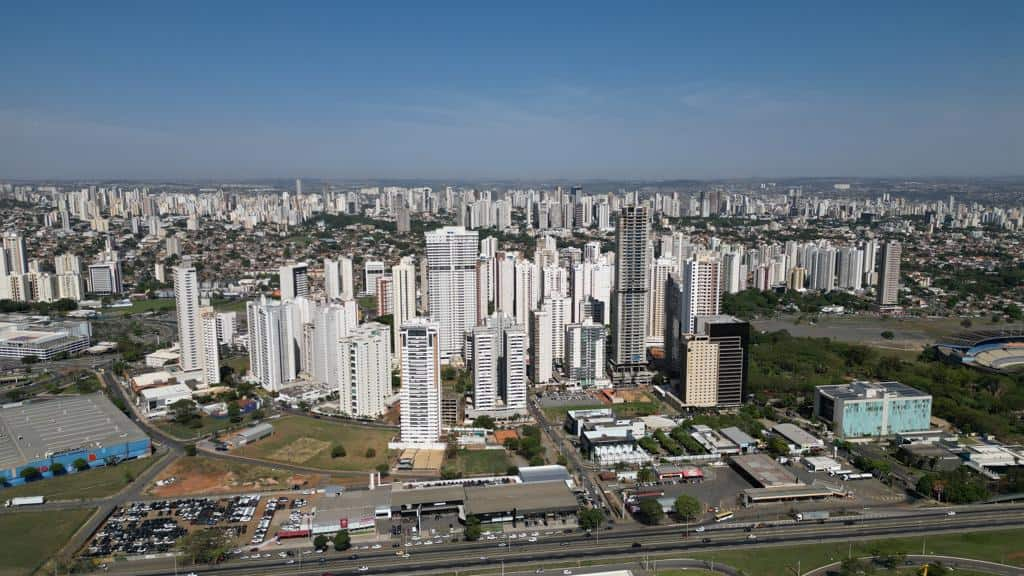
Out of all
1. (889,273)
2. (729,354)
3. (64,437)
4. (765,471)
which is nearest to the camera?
(765,471)

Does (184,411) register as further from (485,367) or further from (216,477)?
(485,367)

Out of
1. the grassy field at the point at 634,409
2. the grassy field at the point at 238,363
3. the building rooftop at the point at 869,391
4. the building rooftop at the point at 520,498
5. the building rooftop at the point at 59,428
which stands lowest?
the grassy field at the point at 634,409

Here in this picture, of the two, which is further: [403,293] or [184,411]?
[403,293]

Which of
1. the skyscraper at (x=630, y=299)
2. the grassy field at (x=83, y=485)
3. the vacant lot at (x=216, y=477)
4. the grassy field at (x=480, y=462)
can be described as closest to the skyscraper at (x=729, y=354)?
the skyscraper at (x=630, y=299)

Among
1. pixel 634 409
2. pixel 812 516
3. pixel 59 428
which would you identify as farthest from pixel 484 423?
pixel 59 428

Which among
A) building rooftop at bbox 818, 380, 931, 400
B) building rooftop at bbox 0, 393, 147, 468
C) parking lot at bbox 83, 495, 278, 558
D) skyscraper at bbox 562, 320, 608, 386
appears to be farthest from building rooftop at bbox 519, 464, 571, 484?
building rooftop at bbox 0, 393, 147, 468

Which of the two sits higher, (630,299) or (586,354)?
(630,299)

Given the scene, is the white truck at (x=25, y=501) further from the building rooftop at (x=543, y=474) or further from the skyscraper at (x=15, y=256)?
the skyscraper at (x=15, y=256)

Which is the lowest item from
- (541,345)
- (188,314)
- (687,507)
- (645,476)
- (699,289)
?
(645,476)
